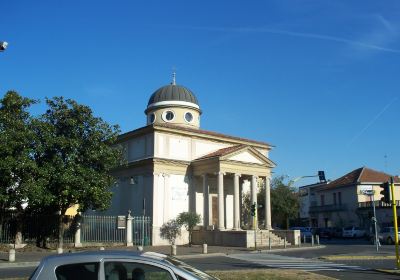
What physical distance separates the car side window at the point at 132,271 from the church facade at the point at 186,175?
31.4m

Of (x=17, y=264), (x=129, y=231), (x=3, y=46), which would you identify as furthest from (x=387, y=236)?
(x=3, y=46)

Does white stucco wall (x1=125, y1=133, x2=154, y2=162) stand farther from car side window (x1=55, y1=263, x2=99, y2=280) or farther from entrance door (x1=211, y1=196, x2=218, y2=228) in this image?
car side window (x1=55, y1=263, x2=99, y2=280)

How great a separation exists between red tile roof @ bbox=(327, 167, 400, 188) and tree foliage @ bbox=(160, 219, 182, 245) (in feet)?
110

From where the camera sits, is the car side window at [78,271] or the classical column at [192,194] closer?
the car side window at [78,271]

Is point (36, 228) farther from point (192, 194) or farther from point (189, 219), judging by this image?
point (192, 194)

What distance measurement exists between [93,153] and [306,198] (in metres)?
63.0

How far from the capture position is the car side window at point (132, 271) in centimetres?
540

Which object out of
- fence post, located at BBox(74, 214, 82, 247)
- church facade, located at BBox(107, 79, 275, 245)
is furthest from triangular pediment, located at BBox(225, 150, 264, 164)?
fence post, located at BBox(74, 214, 82, 247)

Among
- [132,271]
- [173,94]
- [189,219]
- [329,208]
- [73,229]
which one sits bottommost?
[132,271]

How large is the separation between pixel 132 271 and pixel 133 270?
0.6 inches

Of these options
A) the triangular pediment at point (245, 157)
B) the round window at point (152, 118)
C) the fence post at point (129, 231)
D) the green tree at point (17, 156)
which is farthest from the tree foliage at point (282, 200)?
the green tree at point (17, 156)

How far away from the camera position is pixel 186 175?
40031mm

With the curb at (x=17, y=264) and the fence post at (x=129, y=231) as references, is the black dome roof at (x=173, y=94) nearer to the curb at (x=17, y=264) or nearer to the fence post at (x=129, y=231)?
the fence post at (x=129, y=231)

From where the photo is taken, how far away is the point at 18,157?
2764 centimetres
